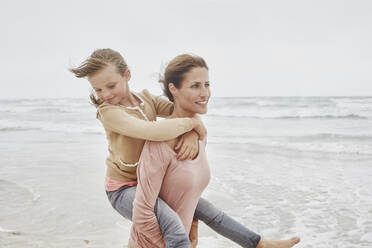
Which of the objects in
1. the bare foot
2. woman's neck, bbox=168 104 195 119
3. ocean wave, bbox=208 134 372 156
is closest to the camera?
woman's neck, bbox=168 104 195 119

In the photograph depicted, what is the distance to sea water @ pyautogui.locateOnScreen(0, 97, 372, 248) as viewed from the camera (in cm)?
459

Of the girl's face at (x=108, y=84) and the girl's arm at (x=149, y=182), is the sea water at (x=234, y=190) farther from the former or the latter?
the girl's face at (x=108, y=84)

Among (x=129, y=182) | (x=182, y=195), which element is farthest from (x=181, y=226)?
(x=129, y=182)

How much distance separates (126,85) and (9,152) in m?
9.48

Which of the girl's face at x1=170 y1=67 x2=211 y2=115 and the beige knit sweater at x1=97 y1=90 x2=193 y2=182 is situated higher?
the girl's face at x1=170 y1=67 x2=211 y2=115

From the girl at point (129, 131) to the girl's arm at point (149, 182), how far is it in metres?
0.05

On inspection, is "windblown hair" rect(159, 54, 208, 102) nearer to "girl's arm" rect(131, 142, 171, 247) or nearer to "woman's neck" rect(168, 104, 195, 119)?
"woman's neck" rect(168, 104, 195, 119)

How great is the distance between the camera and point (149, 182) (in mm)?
1916

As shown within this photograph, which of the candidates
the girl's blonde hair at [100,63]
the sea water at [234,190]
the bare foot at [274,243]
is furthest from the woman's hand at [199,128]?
the sea water at [234,190]

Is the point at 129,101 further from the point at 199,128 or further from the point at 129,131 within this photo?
the point at 199,128

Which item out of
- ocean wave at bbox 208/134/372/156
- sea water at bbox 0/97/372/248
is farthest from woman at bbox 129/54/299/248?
ocean wave at bbox 208/134/372/156

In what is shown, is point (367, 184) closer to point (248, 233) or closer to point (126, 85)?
point (248, 233)

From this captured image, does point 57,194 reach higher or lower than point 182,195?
lower

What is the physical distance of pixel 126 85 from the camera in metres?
2.23
